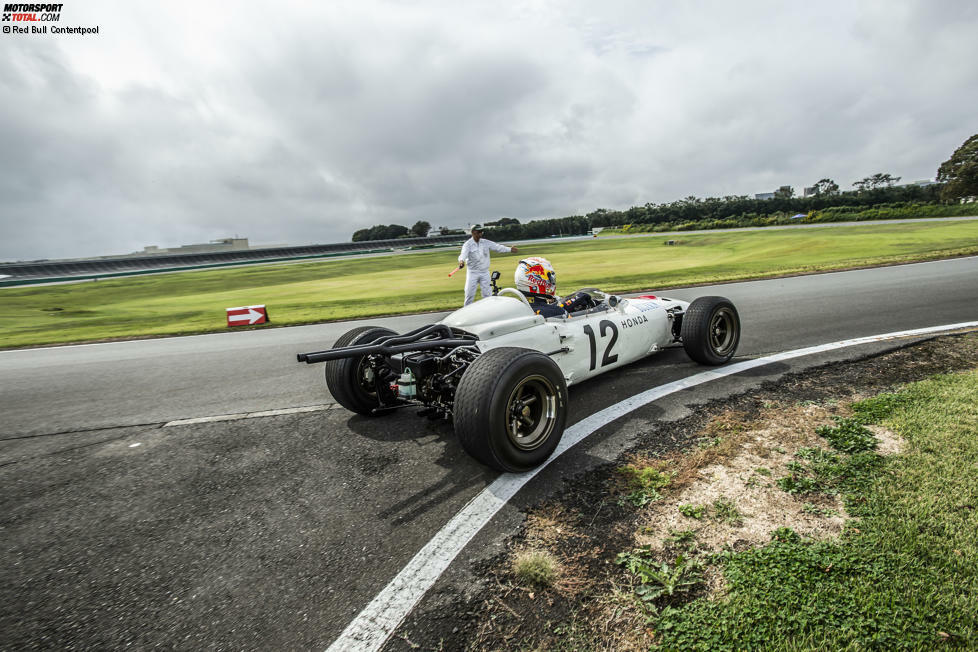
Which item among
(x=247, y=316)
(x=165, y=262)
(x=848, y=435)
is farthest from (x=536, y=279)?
(x=165, y=262)

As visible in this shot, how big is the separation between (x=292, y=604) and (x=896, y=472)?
3389 millimetres

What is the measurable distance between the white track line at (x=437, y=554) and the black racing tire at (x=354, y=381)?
5.84ft

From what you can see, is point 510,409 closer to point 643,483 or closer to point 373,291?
point 643,483

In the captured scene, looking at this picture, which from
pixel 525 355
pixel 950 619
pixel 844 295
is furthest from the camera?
pixel 844 295

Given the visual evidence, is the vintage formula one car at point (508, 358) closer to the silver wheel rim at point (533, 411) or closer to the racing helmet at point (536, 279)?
the silver wheel rim at point (533, 411)

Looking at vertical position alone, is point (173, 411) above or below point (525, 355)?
below

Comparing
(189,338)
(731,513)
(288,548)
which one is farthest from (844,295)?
(189,338)

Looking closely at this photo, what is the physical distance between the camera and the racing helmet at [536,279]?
5.19 meters

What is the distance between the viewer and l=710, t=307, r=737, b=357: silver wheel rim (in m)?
5.38

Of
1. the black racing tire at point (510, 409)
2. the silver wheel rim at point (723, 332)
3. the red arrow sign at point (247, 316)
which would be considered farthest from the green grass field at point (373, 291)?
the black racing tire at point (510, 409)

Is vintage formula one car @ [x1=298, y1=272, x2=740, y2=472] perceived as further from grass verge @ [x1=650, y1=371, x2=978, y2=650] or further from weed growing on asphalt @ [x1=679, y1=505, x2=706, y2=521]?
grass verge @ [x1=650, y1=371, x2=978, y2=650]

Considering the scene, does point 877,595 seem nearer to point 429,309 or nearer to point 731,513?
point 731,513

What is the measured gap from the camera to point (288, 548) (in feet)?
8.55

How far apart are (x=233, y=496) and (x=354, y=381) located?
139 cm
